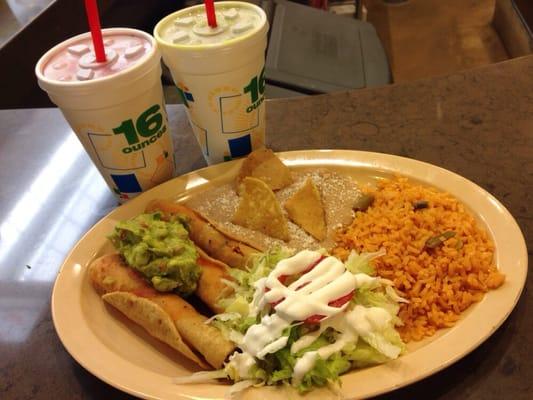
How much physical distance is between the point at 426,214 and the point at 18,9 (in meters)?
2.14

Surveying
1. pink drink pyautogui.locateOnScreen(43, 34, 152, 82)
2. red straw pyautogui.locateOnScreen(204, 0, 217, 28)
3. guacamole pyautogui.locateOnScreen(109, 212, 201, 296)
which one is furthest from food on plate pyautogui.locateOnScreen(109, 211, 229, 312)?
red straw pyautogui.locateOnScreen(204, 0, 217, 28)

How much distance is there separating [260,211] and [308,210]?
0.11 m

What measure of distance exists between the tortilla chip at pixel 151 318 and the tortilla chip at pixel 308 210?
1.27 feet

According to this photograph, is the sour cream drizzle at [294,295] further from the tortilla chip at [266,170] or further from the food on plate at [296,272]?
the tortilla chip at [266,170]

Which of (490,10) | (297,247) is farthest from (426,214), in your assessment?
(490,10)

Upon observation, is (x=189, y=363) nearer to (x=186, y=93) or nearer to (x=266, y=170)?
(x=266, y=170)

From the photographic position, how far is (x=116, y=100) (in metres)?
1.11

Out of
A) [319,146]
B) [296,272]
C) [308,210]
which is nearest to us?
[296,272]

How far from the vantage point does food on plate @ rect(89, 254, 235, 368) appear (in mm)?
975

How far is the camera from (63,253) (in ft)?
4.29

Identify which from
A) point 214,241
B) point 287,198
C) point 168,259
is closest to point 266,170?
point 287,198

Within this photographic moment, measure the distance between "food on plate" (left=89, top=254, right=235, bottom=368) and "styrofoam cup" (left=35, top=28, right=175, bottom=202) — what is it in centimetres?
24

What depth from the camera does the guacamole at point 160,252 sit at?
1.05 m

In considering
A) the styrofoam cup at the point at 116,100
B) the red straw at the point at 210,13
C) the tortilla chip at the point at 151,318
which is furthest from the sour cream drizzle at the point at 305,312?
the red straw at the point at 210,13
